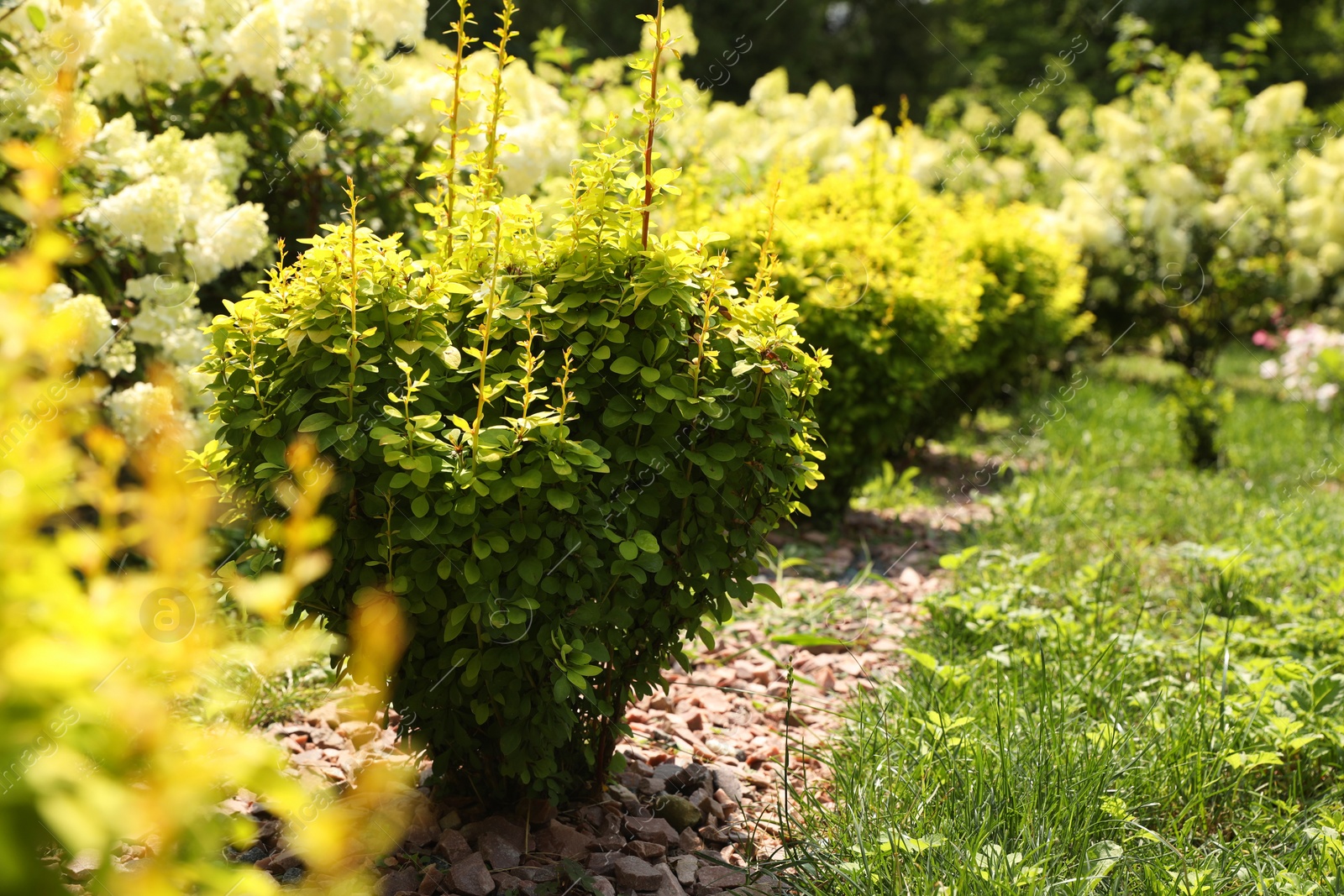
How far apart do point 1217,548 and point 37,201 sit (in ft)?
14.1

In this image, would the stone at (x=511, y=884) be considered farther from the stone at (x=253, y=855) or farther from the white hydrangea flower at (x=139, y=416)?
the white hydrangea flower at (x=139, y=416)

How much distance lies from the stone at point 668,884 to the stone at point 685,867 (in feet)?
0.05

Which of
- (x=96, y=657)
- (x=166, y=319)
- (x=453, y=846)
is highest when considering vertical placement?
(x=96, y=657)

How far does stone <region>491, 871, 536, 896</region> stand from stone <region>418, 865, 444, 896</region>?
106 mm

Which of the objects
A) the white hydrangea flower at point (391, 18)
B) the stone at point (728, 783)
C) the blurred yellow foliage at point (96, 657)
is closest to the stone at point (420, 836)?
the stone at point (728, 783)

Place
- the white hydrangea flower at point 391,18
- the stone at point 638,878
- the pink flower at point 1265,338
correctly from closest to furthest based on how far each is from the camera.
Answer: the stone at point 638,878, the white hydrangea flower at point 391,18, the pink flower at point 1265,338

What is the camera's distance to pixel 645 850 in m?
2.28

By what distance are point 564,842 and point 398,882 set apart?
36 cm

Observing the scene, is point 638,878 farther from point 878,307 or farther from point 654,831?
point 878,307

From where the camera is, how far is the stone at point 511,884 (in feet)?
6.91

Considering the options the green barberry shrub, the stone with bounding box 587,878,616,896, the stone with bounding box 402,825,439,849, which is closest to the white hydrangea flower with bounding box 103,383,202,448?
the green barberry shrub

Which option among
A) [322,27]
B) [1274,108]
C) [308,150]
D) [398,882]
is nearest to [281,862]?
[398,882]

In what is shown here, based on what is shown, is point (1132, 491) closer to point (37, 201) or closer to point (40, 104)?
point (40, 104)

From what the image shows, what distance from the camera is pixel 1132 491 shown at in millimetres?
5648
